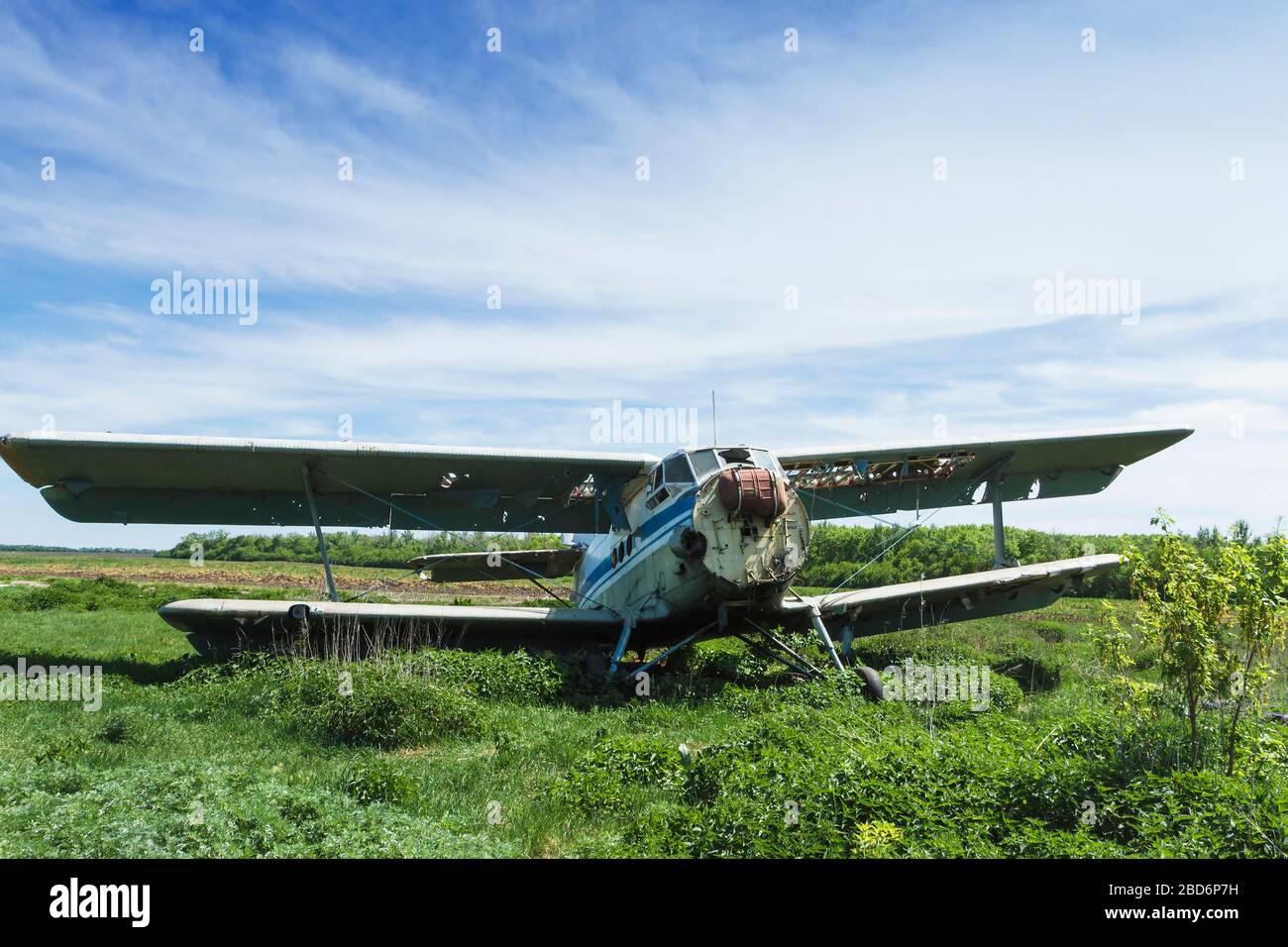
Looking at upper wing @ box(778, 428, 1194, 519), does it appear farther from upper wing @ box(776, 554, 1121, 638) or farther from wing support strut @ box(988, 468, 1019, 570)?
upper wing @ box(776, 554, 1121, 638)

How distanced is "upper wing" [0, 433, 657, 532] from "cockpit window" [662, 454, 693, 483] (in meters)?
0.87

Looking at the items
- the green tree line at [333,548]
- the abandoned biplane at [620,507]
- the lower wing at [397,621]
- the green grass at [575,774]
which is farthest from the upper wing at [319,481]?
the green tree line at [333,548]

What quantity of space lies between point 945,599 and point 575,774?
1087cm

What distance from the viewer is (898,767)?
628 cm

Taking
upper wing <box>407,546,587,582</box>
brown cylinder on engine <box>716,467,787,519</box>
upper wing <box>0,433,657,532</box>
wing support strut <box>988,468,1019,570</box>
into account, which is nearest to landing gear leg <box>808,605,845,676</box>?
brown cylinder on engine <box>716,467,787,519</box>

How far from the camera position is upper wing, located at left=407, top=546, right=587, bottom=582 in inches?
675

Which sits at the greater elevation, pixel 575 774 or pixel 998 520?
pixel 998 520

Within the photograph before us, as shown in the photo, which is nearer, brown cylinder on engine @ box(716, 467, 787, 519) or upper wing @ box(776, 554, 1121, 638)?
brown cylinder on engine @ box(716, 467, 787, 519)

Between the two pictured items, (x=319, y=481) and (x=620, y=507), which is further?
(x=620, y=507)

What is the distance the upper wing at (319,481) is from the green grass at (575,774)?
3.39m

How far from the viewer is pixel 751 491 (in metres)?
11.8

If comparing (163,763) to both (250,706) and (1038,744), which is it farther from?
(1038,744)

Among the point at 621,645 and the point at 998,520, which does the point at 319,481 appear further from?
the point at 998,520

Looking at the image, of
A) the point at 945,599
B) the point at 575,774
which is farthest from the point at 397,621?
the point at 945,599
